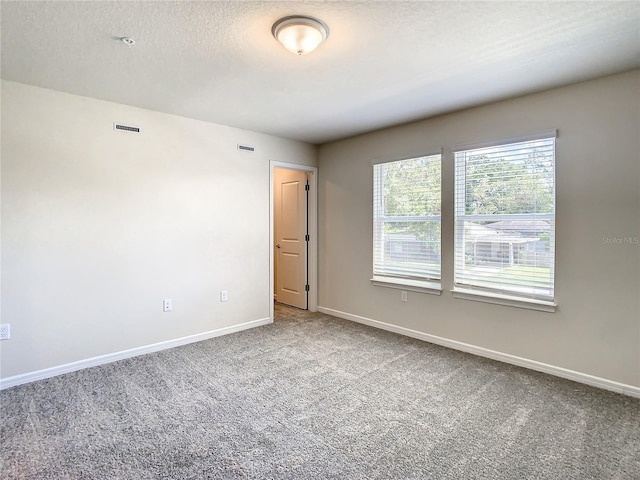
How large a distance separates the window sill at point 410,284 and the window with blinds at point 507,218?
0.85ft

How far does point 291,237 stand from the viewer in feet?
17.7

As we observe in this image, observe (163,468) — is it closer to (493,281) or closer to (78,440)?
(78,440)

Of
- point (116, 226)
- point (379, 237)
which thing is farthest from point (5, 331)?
point (379, 237)

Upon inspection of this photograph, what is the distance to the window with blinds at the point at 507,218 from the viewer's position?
3.02 m

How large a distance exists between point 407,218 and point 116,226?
3.11 metres

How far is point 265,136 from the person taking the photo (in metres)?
4.45

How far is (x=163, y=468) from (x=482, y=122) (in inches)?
148

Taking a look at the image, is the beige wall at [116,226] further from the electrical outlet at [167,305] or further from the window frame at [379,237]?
the window frame at [379,237]

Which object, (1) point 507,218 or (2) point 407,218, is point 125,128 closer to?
(2) point 407,218

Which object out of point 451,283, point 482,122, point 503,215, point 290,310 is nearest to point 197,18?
point 482,122

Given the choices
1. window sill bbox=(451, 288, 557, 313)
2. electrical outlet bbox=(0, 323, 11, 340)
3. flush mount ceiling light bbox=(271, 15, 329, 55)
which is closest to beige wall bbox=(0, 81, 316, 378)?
electrical outlet bbox=(0, 323, 11, 340)

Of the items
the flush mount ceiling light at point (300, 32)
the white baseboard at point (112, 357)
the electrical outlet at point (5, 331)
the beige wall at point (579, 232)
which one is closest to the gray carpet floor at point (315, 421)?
the white baseboard at point (112, 357)

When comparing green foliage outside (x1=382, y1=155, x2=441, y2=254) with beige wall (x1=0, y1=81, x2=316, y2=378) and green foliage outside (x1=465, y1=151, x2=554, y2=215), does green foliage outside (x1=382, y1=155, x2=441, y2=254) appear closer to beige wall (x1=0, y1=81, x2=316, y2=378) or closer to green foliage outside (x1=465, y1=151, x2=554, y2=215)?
green foliage outside (x1=465, y1=151, x2=554, y2=215)

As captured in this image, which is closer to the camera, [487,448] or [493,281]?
[487,448]
